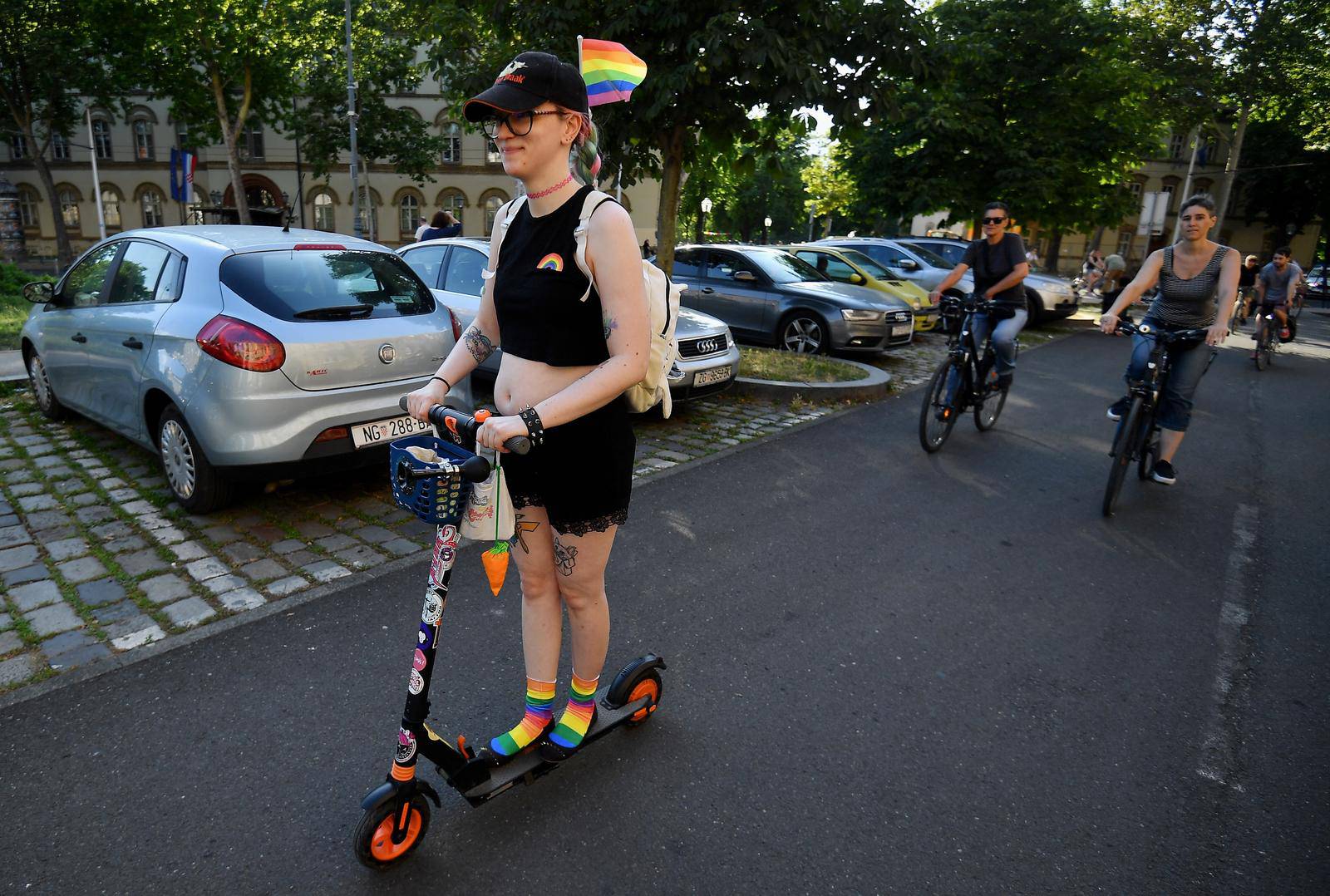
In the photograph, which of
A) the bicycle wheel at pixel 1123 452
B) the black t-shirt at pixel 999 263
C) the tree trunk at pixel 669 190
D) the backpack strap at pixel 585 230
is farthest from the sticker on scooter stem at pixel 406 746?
the tree trunk at pixel 669 190

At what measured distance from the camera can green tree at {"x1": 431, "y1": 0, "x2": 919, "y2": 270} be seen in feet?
26.1

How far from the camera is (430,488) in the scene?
201cm

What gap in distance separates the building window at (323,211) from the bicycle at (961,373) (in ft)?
134

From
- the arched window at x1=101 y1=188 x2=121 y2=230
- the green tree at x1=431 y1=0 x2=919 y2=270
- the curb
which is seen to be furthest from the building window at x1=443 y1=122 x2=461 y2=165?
the curb

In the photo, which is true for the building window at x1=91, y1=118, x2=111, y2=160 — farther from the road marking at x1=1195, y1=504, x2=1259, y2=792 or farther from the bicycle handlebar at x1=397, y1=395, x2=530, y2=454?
the road marking at x1=1195, y1=504, x2=1259, y2=792

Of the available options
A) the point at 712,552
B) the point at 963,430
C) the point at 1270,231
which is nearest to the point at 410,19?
the point at 963,430

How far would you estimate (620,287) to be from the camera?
2064 millimetres

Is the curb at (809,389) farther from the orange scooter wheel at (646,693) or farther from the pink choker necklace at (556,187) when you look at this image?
the pink choker necklace at (556,187)

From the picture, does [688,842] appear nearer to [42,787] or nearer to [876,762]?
[876,762]

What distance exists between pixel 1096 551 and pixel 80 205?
51.9 meters

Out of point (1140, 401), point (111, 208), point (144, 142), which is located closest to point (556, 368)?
point (1140, 401)

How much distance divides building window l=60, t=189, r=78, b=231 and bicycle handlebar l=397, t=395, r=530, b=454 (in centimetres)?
5179

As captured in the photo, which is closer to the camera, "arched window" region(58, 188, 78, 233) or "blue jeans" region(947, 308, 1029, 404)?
"blue jeans" region(947, 308, 1029, 404)

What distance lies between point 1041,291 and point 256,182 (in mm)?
38605
